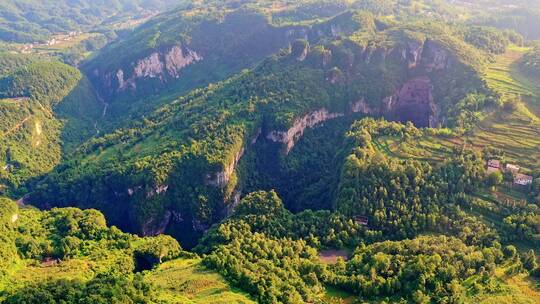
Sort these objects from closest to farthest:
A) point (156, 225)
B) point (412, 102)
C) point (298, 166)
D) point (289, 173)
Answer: point (156, 225) → point (289, 173) → point (298, 166) → point (412, 102)

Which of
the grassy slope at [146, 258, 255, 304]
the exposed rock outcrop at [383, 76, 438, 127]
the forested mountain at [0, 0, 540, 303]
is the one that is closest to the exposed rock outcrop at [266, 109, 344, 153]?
the forested mountain at [0, 0, 540, 303]

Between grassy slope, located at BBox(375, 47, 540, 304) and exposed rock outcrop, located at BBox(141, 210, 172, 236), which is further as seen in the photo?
exposed rock outcrop, located at BBox(141, 210, 172, 236)

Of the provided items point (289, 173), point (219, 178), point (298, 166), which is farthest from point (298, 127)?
point (219, 178)

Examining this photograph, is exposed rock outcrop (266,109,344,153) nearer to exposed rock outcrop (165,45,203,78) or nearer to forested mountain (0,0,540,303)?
forested mountain (0,0,540,303)

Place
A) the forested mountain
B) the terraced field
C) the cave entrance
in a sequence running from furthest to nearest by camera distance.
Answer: the cave entrance → the terraced field → the forested mountain

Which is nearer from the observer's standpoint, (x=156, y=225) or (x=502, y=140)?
(x=502, y=140)

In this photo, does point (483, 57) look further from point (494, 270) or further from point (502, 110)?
point (494, 270)

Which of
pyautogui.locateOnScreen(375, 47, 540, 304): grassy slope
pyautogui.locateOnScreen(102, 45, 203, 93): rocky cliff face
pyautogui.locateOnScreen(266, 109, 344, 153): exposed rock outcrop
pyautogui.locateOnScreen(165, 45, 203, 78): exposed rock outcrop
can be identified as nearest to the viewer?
pyautogui.locateOnScreen(375, 47, 540, 304): grassy slope

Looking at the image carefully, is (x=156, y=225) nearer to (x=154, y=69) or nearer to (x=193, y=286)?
(x=193, y=286)
